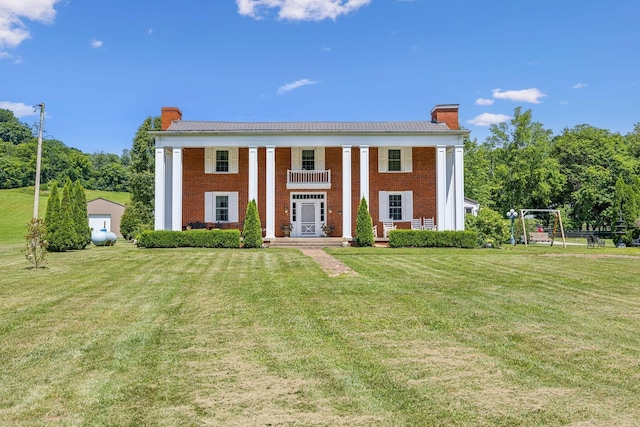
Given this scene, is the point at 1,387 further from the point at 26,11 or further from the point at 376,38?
the point at 26,11

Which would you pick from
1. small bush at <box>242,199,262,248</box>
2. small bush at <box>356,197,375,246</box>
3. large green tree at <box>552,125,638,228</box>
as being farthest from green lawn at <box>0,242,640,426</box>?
large green tree at <box>552,125,638,228</box>

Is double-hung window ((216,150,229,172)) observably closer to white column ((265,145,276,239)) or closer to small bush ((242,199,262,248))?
white column ((265,145,276,239))

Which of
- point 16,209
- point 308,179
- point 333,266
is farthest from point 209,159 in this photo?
point 16,209

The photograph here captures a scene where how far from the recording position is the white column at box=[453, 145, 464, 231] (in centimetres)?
2288

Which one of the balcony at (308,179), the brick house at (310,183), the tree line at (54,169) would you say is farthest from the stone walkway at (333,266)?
the tree line at (54,169)

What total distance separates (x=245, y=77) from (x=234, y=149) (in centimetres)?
419

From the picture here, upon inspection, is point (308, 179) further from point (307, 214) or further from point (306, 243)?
point (306, 243)

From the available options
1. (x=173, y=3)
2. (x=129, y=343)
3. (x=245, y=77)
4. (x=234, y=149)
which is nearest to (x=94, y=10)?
(x=173, y=3)

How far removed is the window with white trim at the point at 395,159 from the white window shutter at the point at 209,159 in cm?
939

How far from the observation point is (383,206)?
24.8 metres

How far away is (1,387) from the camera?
3.80 m

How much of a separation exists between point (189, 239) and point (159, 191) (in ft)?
13.3

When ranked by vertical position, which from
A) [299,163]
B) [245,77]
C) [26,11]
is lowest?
[299,163]

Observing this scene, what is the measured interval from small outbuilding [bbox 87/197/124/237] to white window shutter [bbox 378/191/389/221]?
22621 millimetres
